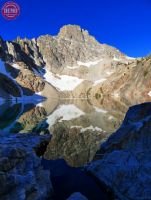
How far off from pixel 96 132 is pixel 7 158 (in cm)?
3528

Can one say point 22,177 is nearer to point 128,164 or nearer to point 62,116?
point 128,164

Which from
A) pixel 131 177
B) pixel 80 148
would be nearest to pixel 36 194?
pixel 131 177

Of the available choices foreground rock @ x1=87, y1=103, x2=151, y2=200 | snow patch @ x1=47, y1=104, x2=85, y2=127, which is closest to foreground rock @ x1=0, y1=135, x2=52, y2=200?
foreground rock @ x1=87, y1=103, x2=151, y2=200

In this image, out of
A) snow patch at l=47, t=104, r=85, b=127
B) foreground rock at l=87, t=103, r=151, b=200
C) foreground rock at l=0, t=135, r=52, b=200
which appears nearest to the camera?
foreground rock at l=0, t=135, r=52, b=200

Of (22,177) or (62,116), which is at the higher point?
(62,116)

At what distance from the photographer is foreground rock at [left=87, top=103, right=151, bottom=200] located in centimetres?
2047

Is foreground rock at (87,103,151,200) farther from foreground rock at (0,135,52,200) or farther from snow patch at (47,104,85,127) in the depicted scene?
snow patch at (47,104,85,127)

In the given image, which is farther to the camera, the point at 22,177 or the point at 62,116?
the point at 62,116

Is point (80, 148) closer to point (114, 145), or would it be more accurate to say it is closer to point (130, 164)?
point (114, 145)

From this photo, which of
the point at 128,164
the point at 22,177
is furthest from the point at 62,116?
the point at 22,177

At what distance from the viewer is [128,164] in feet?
74.1

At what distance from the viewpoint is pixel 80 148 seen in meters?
39.2

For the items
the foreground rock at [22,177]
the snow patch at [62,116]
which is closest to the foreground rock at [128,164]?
the foreground rock at [22,177]

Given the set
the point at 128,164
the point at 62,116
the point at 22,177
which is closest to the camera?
the point at 22,177
